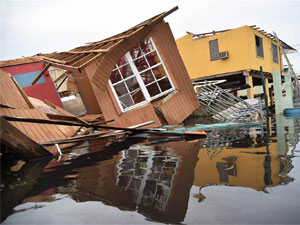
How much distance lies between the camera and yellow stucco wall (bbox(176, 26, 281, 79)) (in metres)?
17.8

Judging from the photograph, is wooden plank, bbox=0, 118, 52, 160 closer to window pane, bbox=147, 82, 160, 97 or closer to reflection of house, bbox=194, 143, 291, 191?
reflection of house, bbox=194, 143, 291, 191

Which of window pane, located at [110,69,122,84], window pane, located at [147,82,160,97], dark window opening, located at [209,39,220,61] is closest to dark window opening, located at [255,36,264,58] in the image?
dark window opening, located at [209,39,220,61]

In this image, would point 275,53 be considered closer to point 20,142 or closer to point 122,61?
point 122,61

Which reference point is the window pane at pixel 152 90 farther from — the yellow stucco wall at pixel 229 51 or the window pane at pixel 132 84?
the yellow stucco wall at pixel 229 51

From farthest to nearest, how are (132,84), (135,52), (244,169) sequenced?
(132,84), (135,52), (244,169)

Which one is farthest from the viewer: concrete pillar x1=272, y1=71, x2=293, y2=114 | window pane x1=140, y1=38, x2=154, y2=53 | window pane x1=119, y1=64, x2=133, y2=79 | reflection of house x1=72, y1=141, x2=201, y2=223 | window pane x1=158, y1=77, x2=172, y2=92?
concrete pillar x1=272, y1=71, x2=293, y2=114

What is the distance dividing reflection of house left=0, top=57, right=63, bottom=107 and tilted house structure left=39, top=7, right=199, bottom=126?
9.83 ft

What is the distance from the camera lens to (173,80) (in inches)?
404

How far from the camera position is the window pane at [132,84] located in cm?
1081

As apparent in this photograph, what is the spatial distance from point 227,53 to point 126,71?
1040 centimetres

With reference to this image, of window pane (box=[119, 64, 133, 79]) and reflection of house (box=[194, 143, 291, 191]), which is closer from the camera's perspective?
reflection of house (box=[194, 143, 291, 191])

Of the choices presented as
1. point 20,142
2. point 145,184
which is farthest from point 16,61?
point 145,184

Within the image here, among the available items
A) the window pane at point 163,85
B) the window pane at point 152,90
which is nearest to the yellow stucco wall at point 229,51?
the window pane at point 163,85

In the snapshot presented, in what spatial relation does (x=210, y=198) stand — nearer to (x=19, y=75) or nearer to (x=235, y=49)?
(x=19, y=75)
